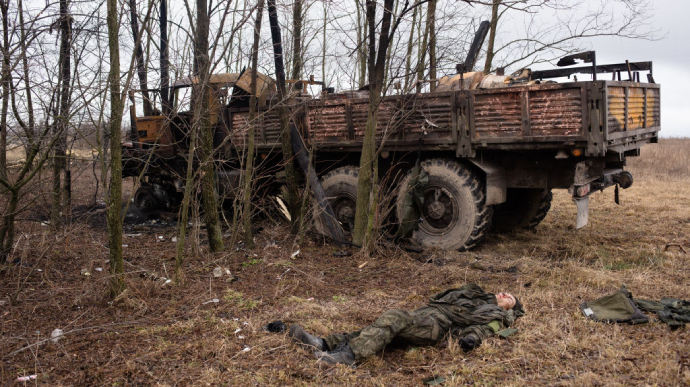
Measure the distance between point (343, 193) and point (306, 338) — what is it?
187 inches

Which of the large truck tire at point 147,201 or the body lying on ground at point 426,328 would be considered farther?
the large truck tire at point 147,201

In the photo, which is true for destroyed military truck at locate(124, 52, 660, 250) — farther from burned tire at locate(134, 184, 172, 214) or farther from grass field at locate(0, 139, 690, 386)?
burned tire at locate(134, 184, 172, 214)

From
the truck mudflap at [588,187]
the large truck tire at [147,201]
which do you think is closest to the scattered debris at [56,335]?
the truck mudflap at [588,187]

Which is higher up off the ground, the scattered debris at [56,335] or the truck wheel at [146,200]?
the truck wheel at [146,200]

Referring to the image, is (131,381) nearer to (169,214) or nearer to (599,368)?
(599,368)

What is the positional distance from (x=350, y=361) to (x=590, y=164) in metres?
4.75

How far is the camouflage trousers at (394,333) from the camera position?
4.35m

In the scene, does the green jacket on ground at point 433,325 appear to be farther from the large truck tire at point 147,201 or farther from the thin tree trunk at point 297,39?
the large truck tire at point 147,201

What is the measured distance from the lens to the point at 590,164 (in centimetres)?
757

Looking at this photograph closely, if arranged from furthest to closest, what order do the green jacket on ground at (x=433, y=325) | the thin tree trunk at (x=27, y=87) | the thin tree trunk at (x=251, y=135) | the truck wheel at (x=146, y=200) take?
the truck wheel at (x=146, y=200), the thin tree trunk at (x=251, y=135), the thin tree trunk at (x=27, y=87), the green jacket on ground at (x=433, y=325)

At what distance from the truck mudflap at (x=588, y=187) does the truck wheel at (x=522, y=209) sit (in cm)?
138

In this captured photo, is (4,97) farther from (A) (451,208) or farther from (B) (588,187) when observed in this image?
(B) (588,187)

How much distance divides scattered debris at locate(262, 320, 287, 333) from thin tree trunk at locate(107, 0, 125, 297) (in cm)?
163

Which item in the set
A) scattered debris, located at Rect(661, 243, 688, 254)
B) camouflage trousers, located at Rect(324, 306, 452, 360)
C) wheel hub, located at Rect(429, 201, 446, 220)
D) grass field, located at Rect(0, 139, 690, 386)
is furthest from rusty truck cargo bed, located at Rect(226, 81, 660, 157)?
camouflage trousers, located at Rect(324, 306, 452, 360)
